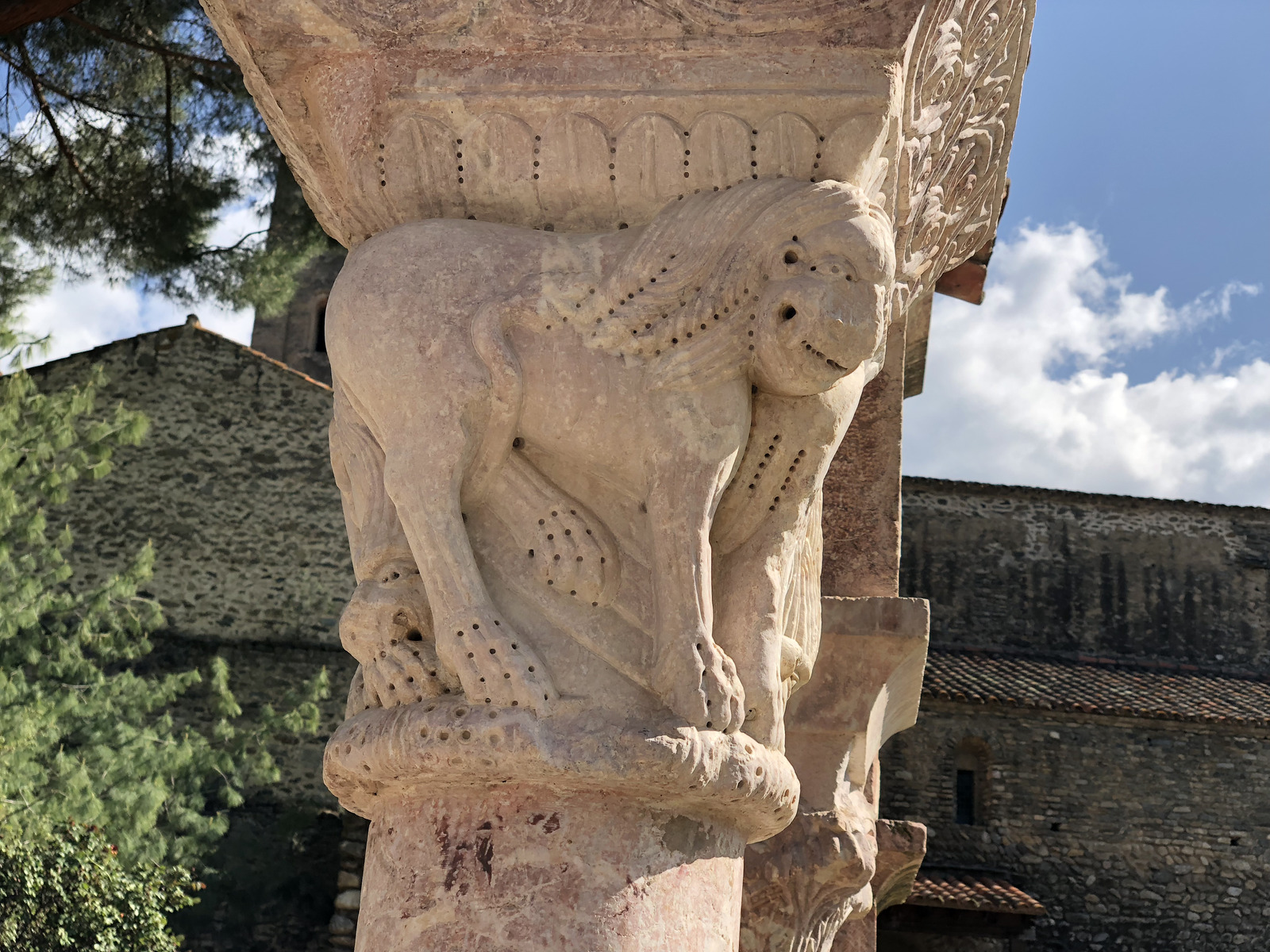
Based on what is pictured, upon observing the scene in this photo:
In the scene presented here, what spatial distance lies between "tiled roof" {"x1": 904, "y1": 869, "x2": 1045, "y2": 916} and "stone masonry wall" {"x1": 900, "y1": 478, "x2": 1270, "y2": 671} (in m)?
5.16

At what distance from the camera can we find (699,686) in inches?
76.0

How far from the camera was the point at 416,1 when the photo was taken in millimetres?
2137

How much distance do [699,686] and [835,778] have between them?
4.20ft

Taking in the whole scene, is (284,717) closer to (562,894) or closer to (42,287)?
(42,287)

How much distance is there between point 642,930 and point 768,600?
476 mm

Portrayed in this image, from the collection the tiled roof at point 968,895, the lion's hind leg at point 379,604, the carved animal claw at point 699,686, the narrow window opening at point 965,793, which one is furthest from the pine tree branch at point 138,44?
the narrow window opening at point 965,793

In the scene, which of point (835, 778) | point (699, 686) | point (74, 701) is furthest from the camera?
point (74, 701)

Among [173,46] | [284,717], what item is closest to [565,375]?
[173,46]

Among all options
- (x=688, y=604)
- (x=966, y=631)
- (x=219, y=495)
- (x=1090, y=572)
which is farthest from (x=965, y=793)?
(x=688, y=604)

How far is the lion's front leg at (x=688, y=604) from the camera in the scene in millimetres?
1934

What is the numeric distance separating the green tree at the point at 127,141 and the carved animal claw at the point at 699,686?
263 inches

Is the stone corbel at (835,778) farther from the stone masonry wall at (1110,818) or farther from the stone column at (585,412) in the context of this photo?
the stone masonry wall at (1110,818)

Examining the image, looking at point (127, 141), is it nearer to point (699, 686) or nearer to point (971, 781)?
point (699, 686)

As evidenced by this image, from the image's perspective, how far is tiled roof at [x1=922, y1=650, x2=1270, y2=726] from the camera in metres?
17.8
